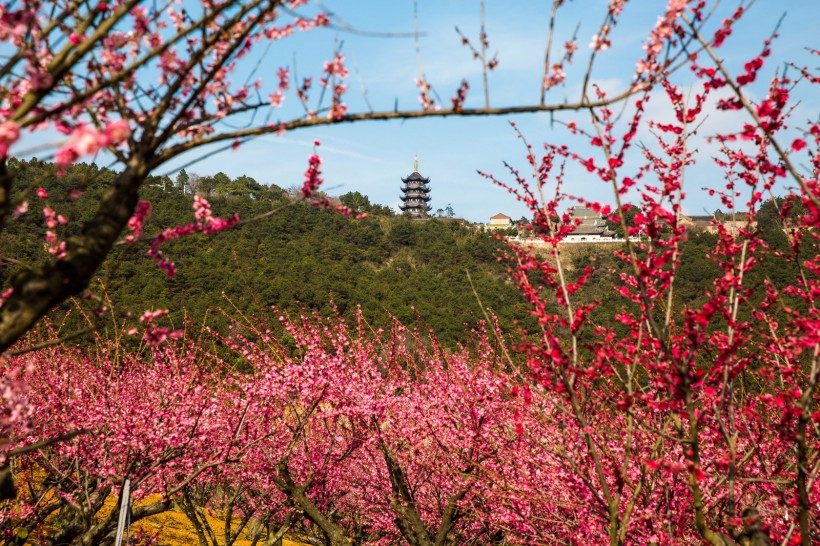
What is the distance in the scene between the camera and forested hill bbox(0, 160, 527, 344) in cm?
3412

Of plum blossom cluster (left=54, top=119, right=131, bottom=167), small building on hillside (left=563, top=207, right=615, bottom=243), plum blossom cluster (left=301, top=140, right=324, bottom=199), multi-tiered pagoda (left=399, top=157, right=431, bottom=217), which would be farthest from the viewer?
multi-tiered pagoda (left=399, top=157, right=431, bottom=217)

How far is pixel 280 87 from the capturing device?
119 inches

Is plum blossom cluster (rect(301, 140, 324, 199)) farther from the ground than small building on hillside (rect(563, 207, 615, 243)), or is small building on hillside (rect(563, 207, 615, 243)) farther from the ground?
small building on hillside (rect(563, 207, 615, 243))

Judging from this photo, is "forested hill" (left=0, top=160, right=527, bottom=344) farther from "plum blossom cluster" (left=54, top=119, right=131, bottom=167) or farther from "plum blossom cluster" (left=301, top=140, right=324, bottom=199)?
"plum blossom cluster" (left=54, top=119, right=131, bottom=167)

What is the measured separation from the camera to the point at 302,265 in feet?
151

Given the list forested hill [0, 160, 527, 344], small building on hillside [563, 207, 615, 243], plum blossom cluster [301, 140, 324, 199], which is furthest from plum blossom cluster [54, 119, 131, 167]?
small building on hillside [563, 207, 615, 243]

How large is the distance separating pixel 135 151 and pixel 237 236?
48509mm

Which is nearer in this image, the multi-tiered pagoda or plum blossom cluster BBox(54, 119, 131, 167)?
plum blossom cluster BBox(54, 119, 131, 167)

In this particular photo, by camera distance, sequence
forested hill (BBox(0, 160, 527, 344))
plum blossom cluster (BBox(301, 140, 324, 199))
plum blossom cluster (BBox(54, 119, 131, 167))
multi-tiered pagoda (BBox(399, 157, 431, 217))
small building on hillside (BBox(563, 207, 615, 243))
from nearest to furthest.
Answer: plum blossom cluster (BBox(54, 119, 131, 167)) → plum blossom cluster (BBox(301, 140, 324, 199)) → forested hill (BBox(0, 160, 527, 344)) → small building on hillside (BBox(563, 207, 615, 243)) → multi-tiered pagoda (BBox(399, 157, 431, 217))

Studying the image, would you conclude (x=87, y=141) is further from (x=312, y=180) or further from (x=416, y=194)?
(x=416, y=194)

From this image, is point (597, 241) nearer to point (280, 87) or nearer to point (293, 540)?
point (293, 540)

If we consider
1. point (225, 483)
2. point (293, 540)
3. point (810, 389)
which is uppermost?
point (810, 389)

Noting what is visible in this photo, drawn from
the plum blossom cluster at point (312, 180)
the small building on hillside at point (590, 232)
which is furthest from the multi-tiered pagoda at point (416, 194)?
the plum blossom cluster at point (312, 180)

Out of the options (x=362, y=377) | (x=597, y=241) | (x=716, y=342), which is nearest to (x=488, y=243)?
(x=597, y=241)
